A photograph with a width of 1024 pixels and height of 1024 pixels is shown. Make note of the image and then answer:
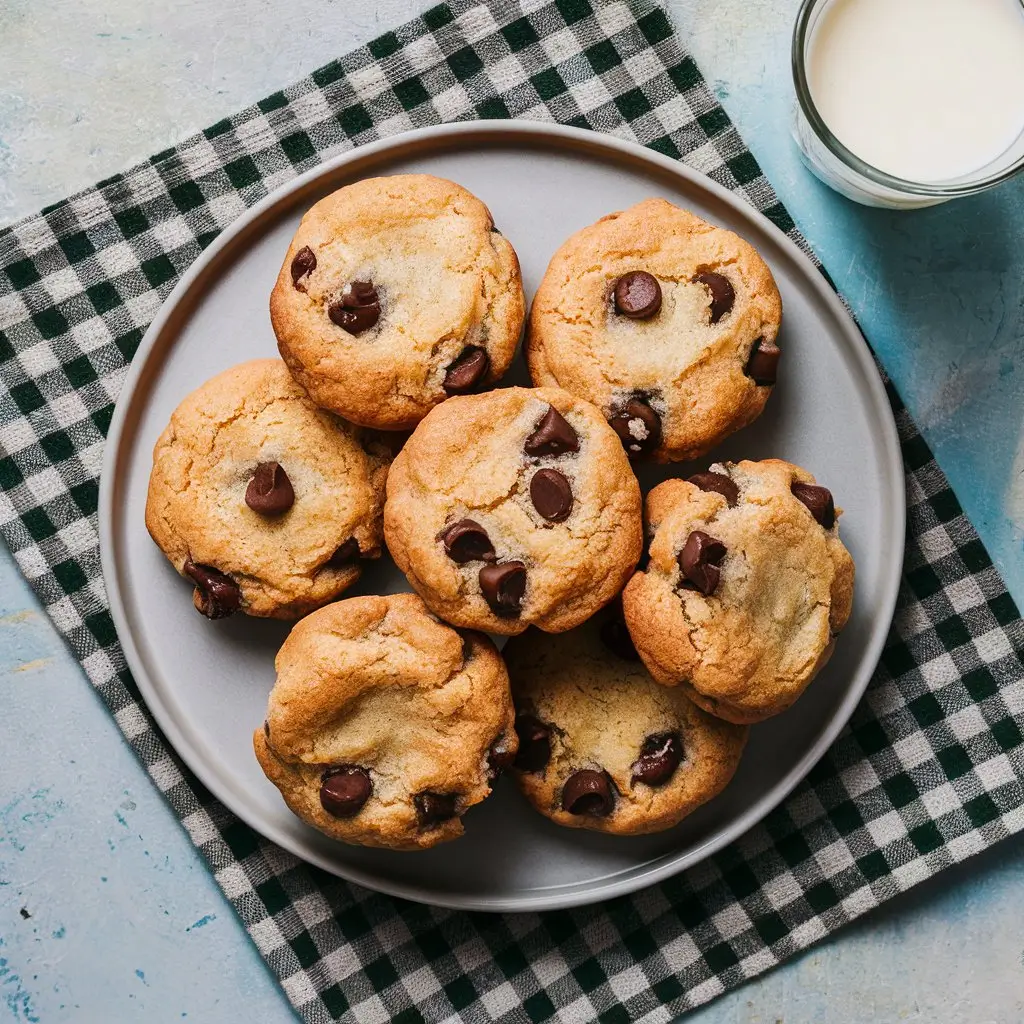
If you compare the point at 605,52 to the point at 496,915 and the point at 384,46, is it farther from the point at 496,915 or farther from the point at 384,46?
the point at 496,915

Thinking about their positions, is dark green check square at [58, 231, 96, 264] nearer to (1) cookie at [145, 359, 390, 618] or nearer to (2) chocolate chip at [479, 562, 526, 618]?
(1) cookie at [145, 359, 390, 618]

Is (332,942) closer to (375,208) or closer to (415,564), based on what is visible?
(415,564)

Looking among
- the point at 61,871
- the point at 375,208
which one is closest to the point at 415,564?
the point at 375,208

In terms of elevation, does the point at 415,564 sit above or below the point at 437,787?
above

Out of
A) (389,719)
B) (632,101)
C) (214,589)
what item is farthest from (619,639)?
(632,101)

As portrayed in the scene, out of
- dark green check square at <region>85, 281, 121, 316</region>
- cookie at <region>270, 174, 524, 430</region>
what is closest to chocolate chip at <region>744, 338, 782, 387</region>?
cookie at <region>270, 174, 524, 430</region>
